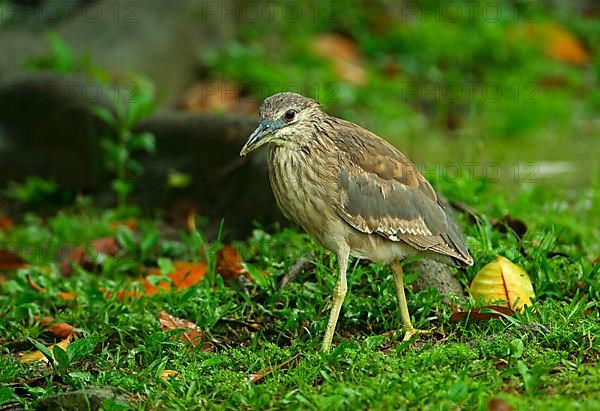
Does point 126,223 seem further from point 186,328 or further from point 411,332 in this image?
point 411,332

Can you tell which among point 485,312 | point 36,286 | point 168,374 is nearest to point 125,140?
point 36,286

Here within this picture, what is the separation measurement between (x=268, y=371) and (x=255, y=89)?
683cm

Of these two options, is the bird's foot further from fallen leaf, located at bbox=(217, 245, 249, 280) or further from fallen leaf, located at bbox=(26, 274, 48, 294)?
fallen leaf, located at bbox=(26, 274, 48, 294)

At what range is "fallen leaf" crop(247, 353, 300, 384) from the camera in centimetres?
470

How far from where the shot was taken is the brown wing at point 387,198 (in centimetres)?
523

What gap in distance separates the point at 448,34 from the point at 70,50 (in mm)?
5052

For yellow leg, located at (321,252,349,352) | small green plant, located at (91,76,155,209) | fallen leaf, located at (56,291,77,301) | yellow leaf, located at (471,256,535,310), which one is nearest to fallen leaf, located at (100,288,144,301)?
fallen leaf, located at (56,291,77,301)

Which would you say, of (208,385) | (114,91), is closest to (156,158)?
(114,91)

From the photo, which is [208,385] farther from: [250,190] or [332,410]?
[250,190]

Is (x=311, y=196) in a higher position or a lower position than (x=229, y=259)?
higher

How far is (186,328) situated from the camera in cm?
552

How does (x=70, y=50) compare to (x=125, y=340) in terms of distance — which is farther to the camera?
(x=70, y=50)

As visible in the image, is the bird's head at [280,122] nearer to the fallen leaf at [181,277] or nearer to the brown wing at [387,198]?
the brown wing at [387,198]

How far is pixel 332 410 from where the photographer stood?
4.18 meters
